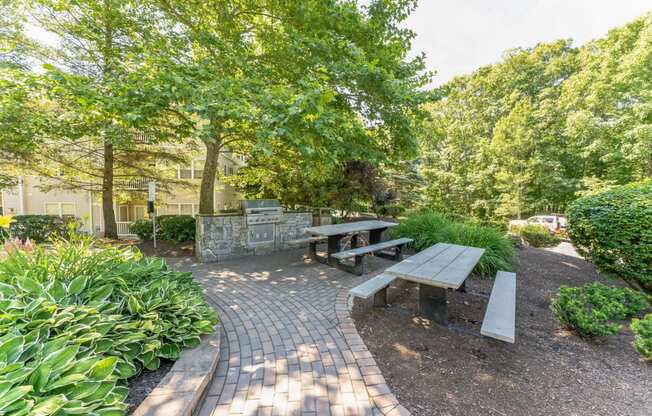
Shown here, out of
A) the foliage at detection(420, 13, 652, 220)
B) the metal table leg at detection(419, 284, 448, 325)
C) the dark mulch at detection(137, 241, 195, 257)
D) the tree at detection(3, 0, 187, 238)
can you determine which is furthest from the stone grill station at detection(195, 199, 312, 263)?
the foliage at detection(420, 13, 652, 220)

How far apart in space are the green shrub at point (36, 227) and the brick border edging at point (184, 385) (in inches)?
321

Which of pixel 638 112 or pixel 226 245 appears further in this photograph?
pixel 638 112

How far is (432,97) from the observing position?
5.37 metres

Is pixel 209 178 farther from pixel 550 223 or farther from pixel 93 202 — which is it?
pixel 550 223

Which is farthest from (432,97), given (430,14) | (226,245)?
(226,245)

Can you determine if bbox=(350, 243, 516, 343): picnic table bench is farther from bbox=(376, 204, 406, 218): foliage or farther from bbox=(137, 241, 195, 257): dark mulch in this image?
bbox=(376, 204, 406, 218): foliage

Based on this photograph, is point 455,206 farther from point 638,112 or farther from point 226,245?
point 226,245

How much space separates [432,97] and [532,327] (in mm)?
4482

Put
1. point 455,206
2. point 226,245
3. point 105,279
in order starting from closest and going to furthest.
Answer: point 105,279 → point 226,245 → point 455,206

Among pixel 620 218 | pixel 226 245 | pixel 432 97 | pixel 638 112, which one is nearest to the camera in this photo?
pixel 620 218

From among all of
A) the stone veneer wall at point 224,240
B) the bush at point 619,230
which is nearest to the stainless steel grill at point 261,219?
the stone veneer wall at point 224,240

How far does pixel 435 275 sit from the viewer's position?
2.97 metres

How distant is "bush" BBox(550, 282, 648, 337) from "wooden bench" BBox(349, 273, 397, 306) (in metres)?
2.05

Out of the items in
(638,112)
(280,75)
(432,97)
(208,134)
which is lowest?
(208,134)
